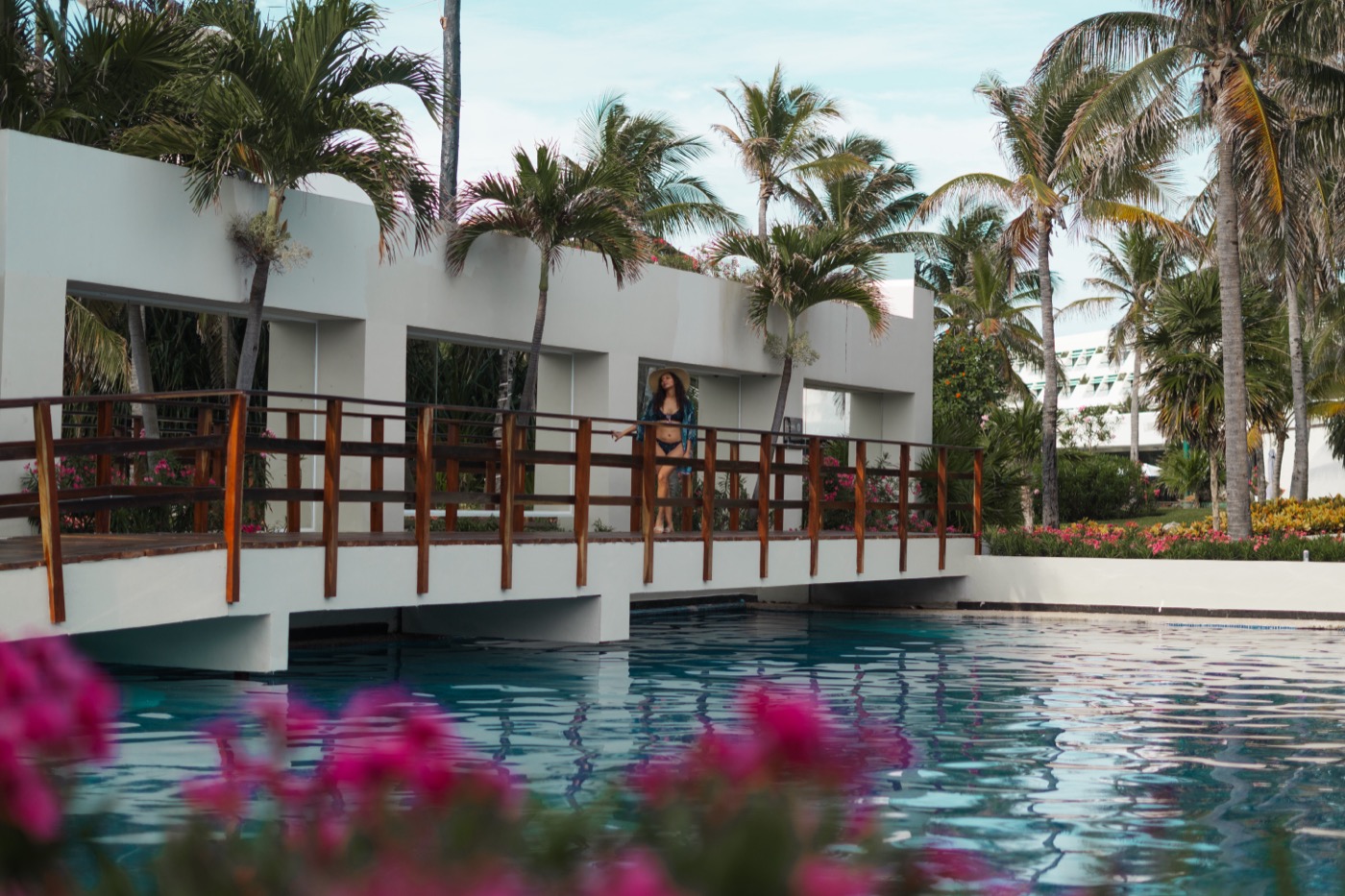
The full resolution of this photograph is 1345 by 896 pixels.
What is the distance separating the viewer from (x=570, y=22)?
98.8 feet

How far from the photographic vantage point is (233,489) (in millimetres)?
10016

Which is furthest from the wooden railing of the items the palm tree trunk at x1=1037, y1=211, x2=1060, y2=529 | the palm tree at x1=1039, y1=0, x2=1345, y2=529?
the palm tree trunk at x1=1037, y1=211, x2=1060, y2=529

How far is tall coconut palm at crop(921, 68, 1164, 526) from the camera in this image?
95.1ft

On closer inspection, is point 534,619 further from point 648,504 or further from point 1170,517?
point 1170,517

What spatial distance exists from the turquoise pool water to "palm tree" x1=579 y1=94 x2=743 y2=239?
1675 centimetres

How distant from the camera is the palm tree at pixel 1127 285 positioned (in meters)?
52.1

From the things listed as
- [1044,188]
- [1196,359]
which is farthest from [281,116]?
[1196,359]

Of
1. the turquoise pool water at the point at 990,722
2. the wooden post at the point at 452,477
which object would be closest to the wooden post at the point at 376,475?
the wooden post at the point at 452,477

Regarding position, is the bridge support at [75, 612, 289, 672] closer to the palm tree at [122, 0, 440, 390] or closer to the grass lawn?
the palm tree at [122, 0, 440, 390]

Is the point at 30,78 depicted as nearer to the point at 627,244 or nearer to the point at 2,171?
the point at 2,171

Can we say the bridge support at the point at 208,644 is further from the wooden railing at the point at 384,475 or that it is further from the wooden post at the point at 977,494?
the wooden post at the point at 977,494

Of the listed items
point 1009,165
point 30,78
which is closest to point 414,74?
point 30,78

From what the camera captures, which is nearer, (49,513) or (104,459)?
(49,513)

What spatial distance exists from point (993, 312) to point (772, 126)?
12572 mm
